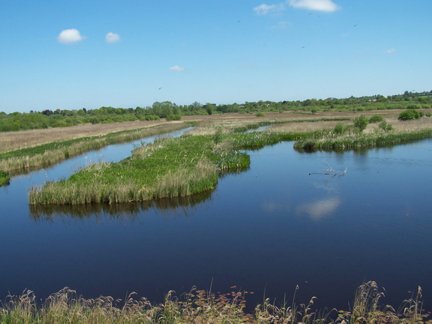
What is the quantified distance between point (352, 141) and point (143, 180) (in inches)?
935

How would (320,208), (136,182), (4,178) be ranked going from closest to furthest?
(320,208) < (136,182) < (4,178)

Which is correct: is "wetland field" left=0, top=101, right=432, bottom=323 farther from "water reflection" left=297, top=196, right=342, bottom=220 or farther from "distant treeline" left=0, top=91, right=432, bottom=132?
"distant treeline" left=0, top=91, right=432, bottom=132

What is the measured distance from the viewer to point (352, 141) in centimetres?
3894

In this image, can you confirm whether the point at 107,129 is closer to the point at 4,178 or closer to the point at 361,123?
the point at 361,123

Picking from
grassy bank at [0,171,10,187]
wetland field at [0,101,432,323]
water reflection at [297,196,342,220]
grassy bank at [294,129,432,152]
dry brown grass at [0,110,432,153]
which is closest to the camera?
wetland field at [0,101,432,323]

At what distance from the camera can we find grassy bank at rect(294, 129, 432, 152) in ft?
127

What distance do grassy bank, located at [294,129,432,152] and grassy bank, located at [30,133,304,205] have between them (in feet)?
33.7

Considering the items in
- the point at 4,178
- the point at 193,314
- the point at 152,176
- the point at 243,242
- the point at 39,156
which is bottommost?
the point at 243,242

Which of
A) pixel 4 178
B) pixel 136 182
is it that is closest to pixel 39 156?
pixel 4 178

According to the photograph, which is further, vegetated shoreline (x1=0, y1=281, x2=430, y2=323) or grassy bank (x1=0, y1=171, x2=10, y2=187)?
grassy bank (x1=0, y1=171, x2=10, y2=187)

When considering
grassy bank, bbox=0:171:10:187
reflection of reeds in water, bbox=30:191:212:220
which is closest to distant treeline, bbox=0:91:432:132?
grassy bank, bbox=0:171:10:187

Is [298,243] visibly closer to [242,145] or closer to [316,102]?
[242,145]

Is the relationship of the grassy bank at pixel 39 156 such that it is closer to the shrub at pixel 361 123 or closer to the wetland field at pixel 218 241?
the wetland field at pixel 218 241

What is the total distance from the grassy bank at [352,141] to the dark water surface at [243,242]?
13729mm
